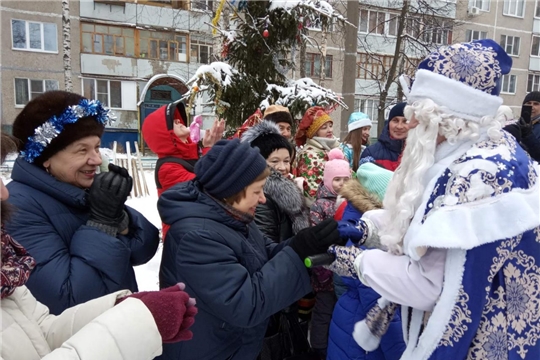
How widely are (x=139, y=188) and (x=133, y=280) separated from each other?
27.6ft

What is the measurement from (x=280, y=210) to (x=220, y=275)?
47.1 inches

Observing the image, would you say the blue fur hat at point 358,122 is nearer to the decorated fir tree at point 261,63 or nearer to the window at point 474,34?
the decorated fir tree at point 261,63

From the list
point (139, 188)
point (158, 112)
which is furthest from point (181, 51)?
point (158, 112)

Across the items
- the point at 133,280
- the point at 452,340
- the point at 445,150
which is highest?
the point at 445,150

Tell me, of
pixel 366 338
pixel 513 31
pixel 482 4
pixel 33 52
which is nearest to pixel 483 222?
pixel 366 338

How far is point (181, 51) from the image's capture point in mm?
21859

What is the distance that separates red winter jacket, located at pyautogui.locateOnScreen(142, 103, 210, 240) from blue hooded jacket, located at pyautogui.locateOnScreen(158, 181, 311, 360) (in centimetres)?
133

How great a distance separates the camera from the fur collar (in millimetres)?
2658

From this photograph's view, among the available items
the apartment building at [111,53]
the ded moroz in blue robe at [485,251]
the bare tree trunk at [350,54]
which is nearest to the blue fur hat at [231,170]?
the ded moroz in blue robe at [485,251]

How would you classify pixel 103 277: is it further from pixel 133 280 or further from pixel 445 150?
pixel 445 150

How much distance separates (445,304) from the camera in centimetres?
126

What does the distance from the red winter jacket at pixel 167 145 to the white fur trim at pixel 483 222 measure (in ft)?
7.24

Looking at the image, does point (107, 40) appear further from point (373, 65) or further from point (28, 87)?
point (373, 65)

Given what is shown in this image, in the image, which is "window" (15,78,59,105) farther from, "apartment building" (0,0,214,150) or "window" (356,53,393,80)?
"window" (356,53,393,80)
